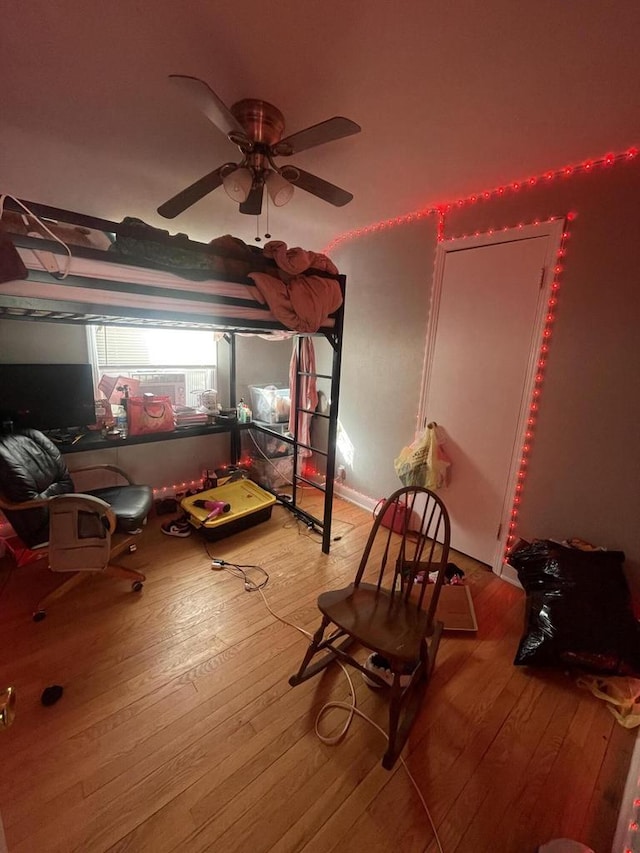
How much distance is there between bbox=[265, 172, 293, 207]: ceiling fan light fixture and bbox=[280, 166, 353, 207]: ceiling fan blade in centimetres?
3

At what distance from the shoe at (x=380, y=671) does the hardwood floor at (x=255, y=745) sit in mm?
44

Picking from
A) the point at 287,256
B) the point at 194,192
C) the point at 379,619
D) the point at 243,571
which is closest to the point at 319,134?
the point at 287,256

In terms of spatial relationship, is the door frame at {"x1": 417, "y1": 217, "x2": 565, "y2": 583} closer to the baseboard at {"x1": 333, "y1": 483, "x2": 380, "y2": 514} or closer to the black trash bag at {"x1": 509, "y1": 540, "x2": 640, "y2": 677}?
the black trash bag at {"x1": 509, "y1": 540, "x2": 640, "y2": 677}

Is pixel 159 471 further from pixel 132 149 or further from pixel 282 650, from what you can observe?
pixel 132 149

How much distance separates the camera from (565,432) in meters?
2.07

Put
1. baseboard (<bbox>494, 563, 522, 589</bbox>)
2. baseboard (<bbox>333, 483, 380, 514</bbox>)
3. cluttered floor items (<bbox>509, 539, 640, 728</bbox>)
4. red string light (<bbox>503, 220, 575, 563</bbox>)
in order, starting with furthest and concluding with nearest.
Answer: baseboard (<bbox>333, 483, 380, 514</bbox>)
baseboard (<bbox>494, 563, 522, 589</bbox>)
red string light (<bbox>503, 220, 575, 563</bbox>)
cluttered floor items (<bbox>509, 539, 640, 728</bbox>)

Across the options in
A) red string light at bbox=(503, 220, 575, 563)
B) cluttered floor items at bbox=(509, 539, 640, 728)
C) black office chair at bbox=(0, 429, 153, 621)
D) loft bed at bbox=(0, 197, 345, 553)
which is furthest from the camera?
red string light at bbox=(503, 220, 575, 563)

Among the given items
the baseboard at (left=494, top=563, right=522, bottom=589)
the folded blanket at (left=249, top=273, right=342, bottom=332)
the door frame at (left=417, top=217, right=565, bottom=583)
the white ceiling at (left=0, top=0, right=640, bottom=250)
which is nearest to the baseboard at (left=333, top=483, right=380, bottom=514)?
the door frame at (left=417, top=217, right=565, bottom=583)

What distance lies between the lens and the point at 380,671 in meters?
1.56

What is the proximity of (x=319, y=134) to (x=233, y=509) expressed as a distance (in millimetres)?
2422

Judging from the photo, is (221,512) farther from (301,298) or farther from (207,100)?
(207,100)

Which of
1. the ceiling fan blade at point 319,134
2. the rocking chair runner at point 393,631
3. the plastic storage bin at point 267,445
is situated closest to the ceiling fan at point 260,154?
the ceiling fan blade at point 319,134

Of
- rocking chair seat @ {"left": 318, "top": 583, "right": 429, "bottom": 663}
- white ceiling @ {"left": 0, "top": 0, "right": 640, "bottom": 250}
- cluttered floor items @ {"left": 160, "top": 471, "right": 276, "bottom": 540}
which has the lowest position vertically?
cluttered floor items @ {"left": 160, "top": 471, "right": 276, "bottom": 540}

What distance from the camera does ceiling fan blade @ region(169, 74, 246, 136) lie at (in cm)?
109
